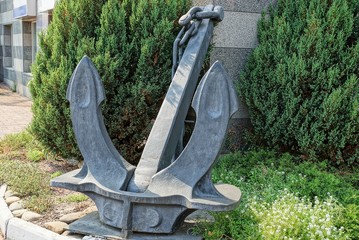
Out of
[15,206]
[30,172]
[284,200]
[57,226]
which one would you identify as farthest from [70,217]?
[284,200]

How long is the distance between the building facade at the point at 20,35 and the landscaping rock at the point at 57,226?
22.4 feet

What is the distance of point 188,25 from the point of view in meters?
3.42

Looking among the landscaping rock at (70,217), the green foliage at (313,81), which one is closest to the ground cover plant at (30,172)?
the landscaping rock at (70,217)

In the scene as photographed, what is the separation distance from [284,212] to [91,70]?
5.46 feet

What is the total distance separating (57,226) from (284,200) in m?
1.71

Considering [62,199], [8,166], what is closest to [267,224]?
[62,199]

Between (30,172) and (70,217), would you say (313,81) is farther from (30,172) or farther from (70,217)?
(30,172)

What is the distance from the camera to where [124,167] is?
294 cm

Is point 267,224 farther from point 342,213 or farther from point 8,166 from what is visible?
point 8,166

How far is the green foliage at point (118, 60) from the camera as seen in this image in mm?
Result: 4422

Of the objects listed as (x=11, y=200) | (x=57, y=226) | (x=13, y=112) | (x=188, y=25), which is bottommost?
(x=13, y=112)

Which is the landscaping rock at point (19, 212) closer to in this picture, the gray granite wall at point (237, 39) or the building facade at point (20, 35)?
the gray granite wall at point (237, 39)

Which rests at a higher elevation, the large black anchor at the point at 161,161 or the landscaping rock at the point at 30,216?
the large black anchor at the point at 161,161

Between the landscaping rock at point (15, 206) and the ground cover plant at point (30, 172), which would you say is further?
the ground cover plant at point (30, 172)
